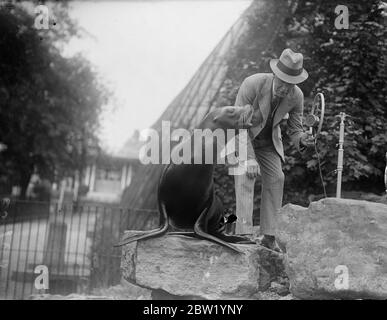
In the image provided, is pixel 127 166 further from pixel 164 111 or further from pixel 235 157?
pixel 235 157

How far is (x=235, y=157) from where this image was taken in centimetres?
396

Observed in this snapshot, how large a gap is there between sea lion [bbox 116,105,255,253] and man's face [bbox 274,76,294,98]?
36 centimetres

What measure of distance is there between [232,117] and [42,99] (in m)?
9.89

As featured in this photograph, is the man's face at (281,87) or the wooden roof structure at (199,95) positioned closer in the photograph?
the man's face at (281,87)

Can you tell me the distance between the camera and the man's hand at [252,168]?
12.6 ft

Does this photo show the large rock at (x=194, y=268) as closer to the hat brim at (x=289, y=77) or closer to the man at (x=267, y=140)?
the man at (x=267, y=140)

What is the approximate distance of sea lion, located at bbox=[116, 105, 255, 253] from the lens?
357cm

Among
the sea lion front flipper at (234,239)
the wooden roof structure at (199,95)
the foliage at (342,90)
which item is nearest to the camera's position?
the sea lion front flipper at (234,239)

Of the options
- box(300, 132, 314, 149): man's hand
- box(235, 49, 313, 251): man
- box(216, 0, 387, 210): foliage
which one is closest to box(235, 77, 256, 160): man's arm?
box(235, 49, 313, 251): man

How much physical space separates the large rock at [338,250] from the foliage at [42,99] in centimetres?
822

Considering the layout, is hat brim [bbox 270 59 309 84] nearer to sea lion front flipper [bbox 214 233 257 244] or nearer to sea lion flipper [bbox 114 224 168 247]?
sea lion front flipper [bbox 214 233 257 244]

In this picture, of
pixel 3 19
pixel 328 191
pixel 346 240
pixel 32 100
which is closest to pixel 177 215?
pixel 346 240

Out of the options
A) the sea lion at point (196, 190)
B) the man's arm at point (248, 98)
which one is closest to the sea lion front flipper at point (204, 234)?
the sea lion at point (196, 190)

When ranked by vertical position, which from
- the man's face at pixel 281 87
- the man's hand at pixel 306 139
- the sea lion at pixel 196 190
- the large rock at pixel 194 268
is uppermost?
the man's face at pixel 281 87
